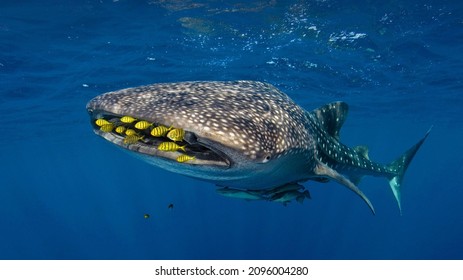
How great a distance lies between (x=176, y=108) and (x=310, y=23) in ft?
37.5

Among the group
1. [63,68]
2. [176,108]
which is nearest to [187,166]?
[176,108]

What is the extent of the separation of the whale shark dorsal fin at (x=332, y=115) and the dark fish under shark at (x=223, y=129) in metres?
0.96

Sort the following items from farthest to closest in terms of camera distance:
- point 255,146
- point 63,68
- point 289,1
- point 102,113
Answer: point 63,68 < point 289,1 < point 102,113 < point 255,146

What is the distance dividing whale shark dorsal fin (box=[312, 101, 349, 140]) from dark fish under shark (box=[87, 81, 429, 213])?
0.96 m

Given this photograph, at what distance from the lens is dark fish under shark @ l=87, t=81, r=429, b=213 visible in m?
3.16

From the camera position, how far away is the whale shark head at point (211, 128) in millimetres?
3141

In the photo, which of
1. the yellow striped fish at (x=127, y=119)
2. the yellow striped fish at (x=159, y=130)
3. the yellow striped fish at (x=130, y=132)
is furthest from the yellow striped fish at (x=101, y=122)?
the yellow striped fish at (x=159, y=130)

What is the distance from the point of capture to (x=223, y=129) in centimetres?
312

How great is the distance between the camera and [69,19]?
39.2ft

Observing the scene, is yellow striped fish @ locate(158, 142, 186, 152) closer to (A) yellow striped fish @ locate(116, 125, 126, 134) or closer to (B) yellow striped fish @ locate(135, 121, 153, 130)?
(B) yellow striped fish @ locate(135, 121, 153, 130)

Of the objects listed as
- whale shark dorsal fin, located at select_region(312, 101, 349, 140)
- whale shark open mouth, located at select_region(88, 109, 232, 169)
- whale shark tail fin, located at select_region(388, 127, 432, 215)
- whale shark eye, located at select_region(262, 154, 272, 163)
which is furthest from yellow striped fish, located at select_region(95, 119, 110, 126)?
whale shark tail fin, located at select_region(388, 127, 432, 215)

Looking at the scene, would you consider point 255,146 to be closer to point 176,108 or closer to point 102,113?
point 176,108

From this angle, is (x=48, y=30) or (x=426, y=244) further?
(x=426, y=244)

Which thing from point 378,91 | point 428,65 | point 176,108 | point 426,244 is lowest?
point 426,244
